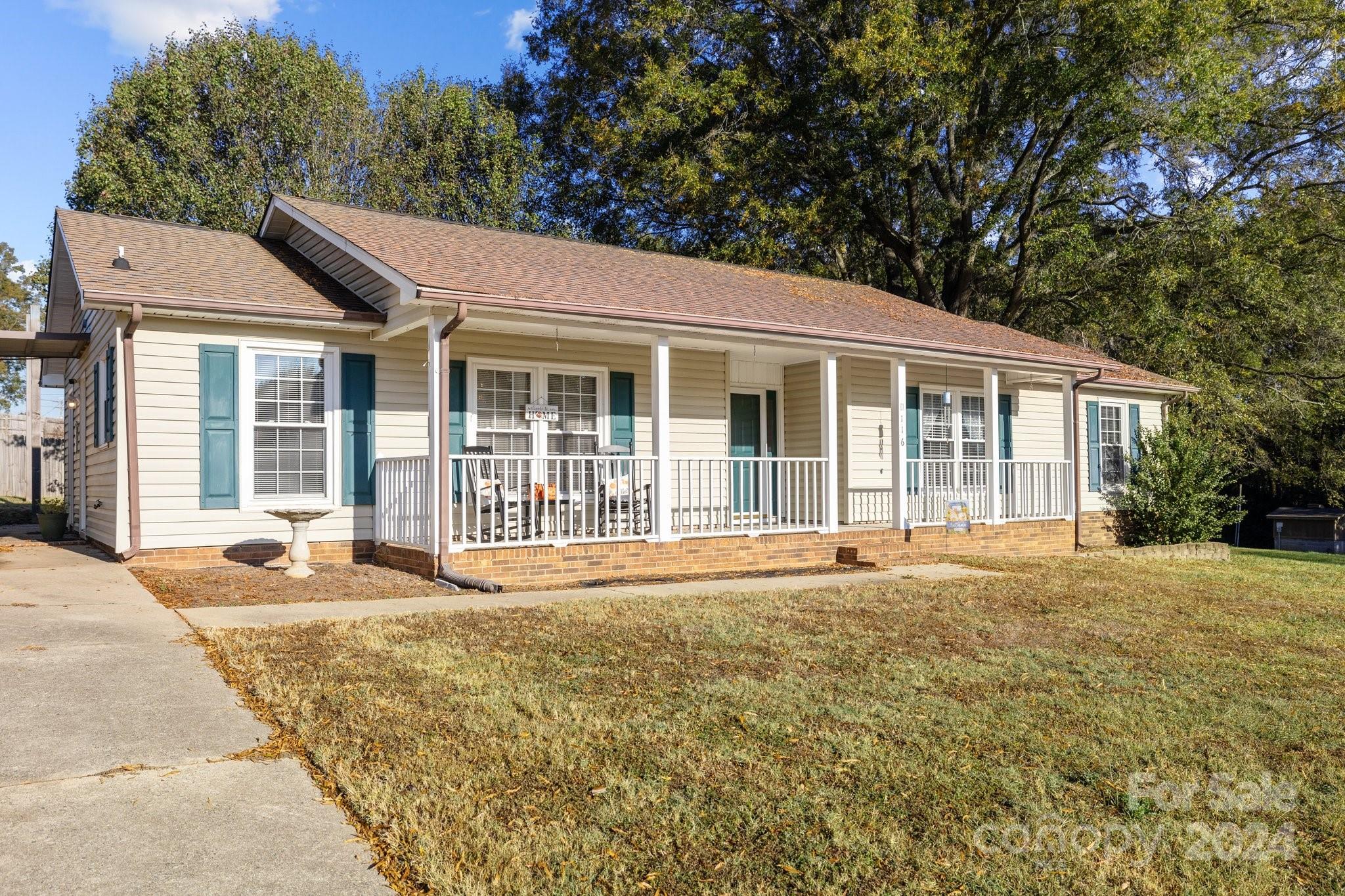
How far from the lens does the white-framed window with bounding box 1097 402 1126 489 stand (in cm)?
1678

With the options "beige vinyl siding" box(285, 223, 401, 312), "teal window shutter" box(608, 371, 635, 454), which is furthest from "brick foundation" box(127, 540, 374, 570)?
"teal window shutter" box(608, 371, 635, 454)

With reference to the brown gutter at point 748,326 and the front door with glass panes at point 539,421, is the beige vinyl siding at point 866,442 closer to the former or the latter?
the brown gutter at point 748,326

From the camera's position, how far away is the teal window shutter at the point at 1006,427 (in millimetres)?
15578

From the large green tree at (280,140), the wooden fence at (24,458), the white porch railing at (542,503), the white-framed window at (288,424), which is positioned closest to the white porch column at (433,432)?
the white porch railing at (542,503)

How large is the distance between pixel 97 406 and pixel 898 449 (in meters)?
9.92

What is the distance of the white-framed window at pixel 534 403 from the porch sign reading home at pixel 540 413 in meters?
0.12

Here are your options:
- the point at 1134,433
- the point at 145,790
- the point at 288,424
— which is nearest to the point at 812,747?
the point at 145,790

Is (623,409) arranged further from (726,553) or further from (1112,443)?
(1112,443)

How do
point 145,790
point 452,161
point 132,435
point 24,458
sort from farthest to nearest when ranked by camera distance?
point 452,161 → point 24,458 → point 132,435 → point 145,790

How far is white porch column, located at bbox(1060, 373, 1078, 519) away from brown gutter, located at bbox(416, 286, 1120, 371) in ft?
1.38

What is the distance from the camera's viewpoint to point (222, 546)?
9.40 m

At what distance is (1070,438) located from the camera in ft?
47.2

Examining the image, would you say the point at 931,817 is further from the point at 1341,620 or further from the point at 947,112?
the point at 947,112

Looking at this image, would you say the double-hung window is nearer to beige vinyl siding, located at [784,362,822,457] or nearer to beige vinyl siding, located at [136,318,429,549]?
beige vinyl siding, located at [136,318,429,549]
